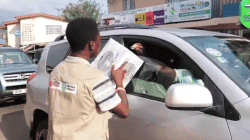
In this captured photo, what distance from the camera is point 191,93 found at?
1.53 meters

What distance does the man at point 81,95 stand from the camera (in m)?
1.35

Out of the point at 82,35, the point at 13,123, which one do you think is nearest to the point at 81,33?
the point at 82,35

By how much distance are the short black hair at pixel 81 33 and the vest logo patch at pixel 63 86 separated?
22 cm

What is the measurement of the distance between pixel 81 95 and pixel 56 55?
6.33 feet

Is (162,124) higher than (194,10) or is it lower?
lower

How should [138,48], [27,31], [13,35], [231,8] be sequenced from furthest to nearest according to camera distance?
[13,35]
[27,31]
[231,8]
[138,48]

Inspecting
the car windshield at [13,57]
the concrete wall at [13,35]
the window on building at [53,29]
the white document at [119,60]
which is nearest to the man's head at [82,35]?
the white document at [119,60]

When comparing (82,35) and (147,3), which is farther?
(147,3)

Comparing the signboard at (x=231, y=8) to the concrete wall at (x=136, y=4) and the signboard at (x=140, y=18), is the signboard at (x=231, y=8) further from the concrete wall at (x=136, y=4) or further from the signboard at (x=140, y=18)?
the signboard at (x=140, y=18)

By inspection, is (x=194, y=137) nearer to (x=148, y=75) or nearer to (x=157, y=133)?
(x=157, y=133)

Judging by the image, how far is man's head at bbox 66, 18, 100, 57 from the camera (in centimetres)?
143

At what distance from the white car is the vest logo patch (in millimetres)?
635

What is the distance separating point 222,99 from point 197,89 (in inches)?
7.9

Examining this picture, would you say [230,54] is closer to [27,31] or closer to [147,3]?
[147,3]
